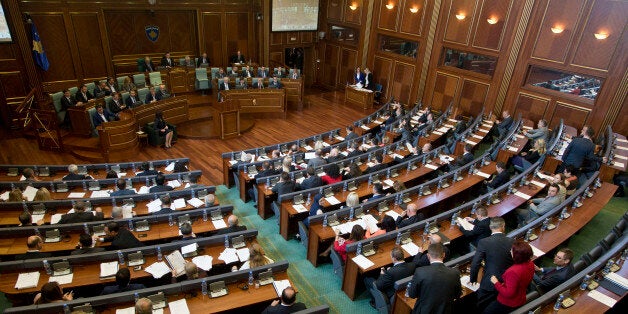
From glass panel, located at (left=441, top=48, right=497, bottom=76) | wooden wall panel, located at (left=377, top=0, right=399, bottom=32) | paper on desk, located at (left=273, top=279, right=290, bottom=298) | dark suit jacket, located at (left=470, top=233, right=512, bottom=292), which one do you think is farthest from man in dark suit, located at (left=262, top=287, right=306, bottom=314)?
wooden wall panel, located at (left=377, top=0, right=399, bottom=32)

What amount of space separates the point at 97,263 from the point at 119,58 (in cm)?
1114

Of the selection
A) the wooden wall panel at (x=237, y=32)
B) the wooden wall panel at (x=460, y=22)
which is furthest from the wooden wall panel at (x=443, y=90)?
the wooden wall panel at (x=237, y=32)

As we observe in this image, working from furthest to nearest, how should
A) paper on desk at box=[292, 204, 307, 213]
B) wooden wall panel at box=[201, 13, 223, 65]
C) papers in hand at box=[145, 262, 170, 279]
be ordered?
wooden wall panel at box=[201, 13, 223, 65] < paper on desk at box=[292, 204, 307, 213] < papers in hand at box=[145, 262, 170, 279]

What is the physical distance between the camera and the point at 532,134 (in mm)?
9617

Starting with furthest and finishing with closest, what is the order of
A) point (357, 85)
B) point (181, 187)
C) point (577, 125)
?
point (357, 85), point (577, 125), point (181, 187)

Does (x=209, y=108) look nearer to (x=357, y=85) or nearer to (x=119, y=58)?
(x=119, y=58)

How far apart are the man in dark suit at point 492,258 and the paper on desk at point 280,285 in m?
2.23

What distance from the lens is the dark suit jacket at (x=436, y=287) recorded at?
3656 mm

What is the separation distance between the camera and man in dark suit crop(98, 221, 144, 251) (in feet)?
16.7

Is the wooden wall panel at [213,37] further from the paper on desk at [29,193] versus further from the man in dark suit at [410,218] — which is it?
the man in dark suit at [410,218]

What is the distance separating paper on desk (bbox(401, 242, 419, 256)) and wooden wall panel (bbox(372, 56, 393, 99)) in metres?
10.8

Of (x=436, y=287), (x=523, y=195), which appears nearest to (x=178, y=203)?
(x=436, y=287)

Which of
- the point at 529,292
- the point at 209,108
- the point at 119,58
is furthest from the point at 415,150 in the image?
the point at 119,58

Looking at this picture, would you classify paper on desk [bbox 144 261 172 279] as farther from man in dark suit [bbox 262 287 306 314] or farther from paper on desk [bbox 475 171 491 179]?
paper on desk [bbox 475 171 491 179]
